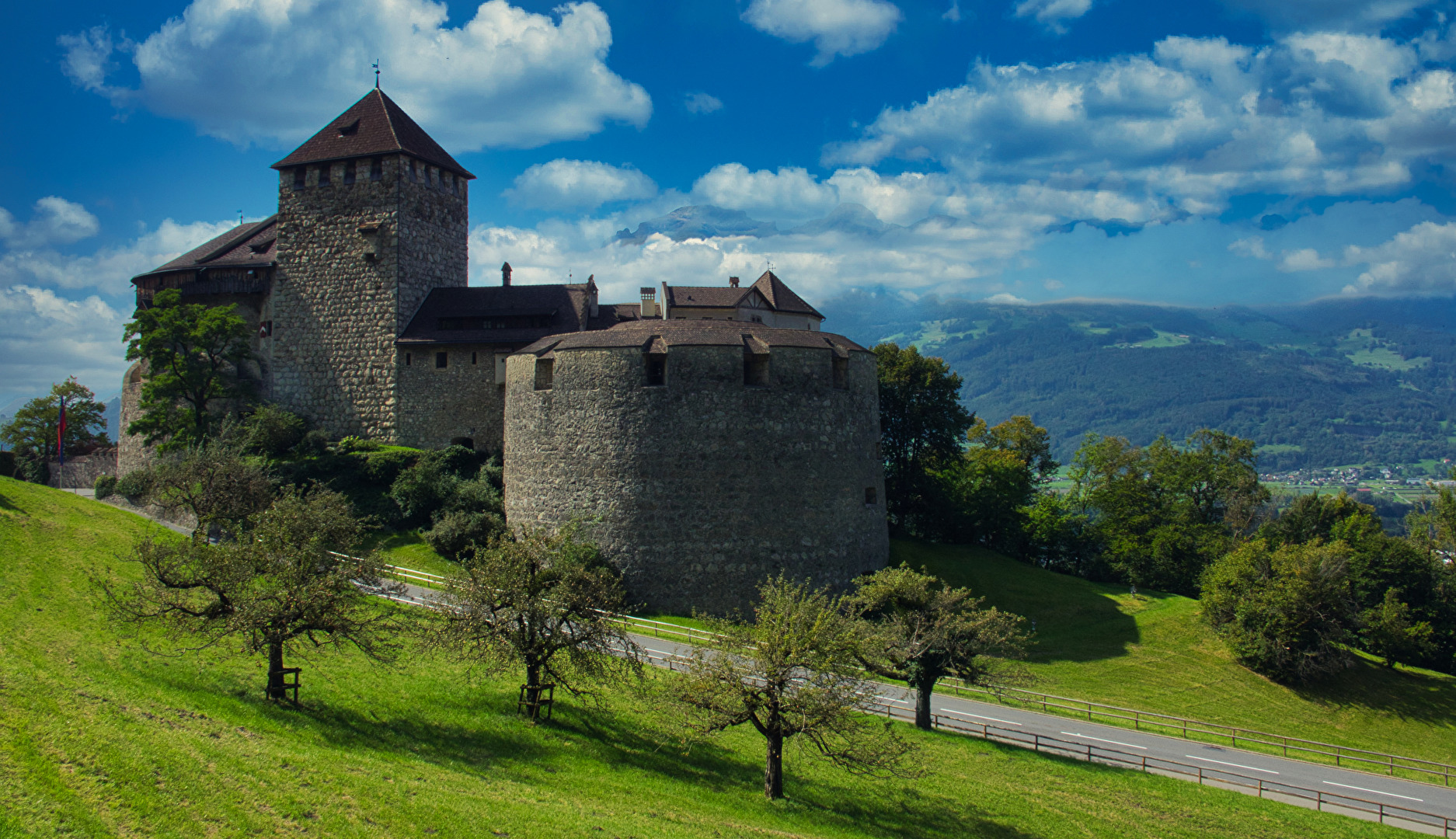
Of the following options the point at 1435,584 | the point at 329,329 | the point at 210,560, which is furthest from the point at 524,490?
the point at 1435,584

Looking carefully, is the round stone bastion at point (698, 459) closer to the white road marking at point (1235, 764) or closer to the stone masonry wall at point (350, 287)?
the stone masonry wall at point (350, 287)

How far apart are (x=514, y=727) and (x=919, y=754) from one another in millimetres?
10265

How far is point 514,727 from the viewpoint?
780 inches

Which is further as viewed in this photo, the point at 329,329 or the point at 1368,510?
the point at 1368,510

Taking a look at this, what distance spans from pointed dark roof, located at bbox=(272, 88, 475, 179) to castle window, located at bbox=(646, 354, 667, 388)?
1849cm

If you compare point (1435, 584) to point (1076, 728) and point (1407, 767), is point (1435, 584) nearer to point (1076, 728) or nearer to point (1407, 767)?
point (1407, 767)

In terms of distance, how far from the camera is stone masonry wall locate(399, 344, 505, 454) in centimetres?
4162

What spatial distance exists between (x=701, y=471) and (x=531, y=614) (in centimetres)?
1488

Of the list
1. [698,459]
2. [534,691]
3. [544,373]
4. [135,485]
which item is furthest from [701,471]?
[135,485]

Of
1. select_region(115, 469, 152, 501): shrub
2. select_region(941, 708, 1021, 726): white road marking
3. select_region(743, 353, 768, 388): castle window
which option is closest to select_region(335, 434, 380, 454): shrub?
select_region(115, 469, 152, 501): shrub

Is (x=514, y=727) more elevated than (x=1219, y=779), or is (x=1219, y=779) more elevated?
(x=514, y=727)

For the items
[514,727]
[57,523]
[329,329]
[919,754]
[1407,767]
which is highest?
[329,329]

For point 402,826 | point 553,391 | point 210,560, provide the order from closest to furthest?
point 402,826 < point 210,560 < point 553,391

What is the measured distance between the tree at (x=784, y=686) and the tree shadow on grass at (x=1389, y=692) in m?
28.7
